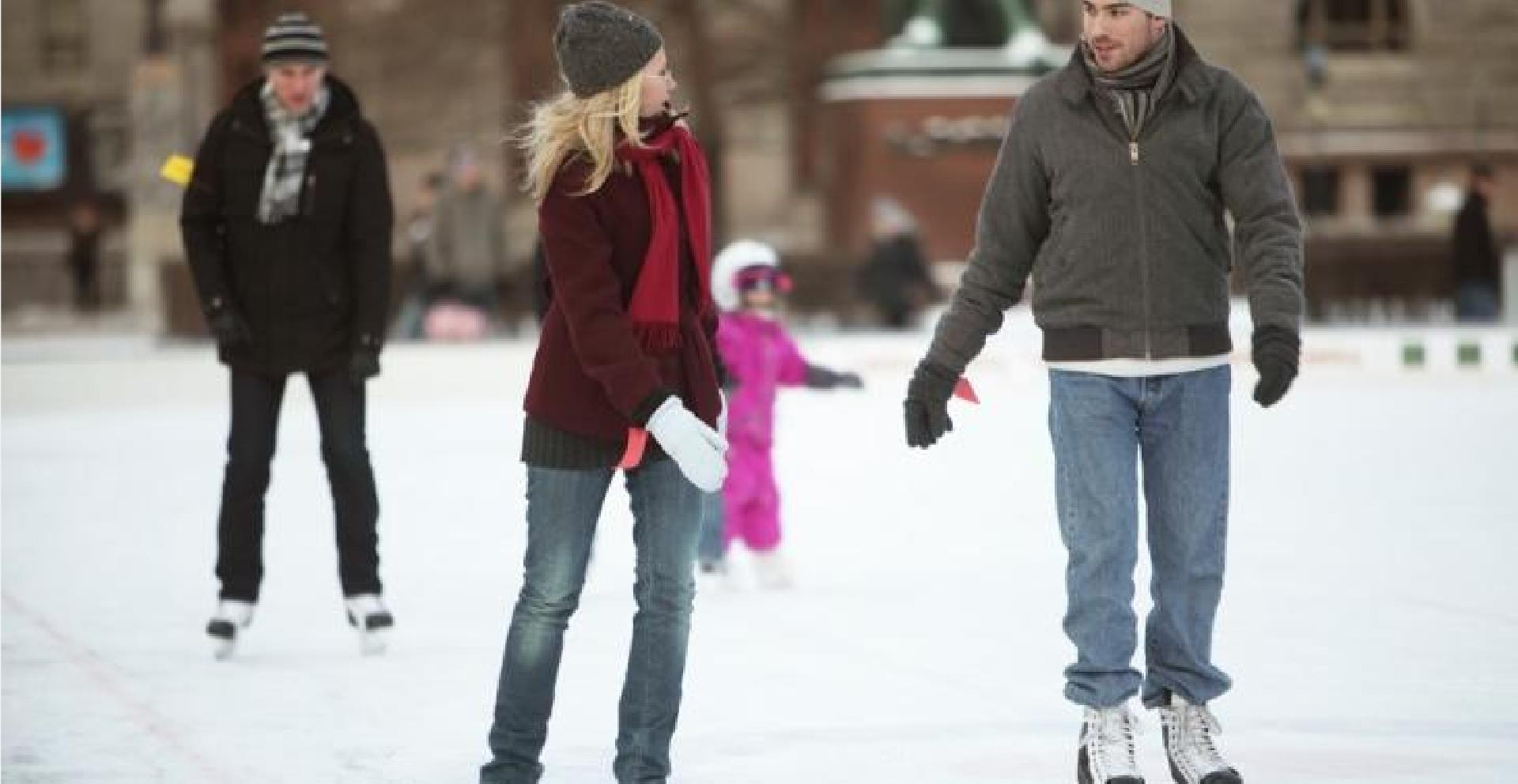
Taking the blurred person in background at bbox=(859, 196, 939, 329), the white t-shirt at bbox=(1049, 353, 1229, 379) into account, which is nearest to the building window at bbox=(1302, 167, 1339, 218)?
the blurred person in background at bbox=(859, 196, 939, 329)

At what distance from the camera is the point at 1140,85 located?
21.0 feet

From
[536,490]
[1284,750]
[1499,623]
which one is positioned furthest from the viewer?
[1499,623]

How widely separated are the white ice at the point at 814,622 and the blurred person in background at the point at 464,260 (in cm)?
648

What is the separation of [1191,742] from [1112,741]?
0.63ft

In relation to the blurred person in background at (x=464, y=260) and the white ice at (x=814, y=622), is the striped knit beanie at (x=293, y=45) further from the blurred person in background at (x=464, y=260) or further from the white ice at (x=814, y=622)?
the blurred person in background at (x=464, y=260)

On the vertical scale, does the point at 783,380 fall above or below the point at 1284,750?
above

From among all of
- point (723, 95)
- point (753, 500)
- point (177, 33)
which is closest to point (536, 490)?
point (753, 500)

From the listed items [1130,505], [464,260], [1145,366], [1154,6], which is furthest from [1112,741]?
[464,260]

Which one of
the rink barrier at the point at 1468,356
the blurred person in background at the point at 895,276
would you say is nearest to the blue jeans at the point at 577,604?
the rink barrier at the point at 1468,356

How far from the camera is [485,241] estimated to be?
79.7 feet

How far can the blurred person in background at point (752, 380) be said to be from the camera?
1069 cm

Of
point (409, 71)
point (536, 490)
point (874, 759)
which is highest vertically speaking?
point (409, 71)

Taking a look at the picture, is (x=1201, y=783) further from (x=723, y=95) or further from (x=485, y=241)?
(x=723, y=95)

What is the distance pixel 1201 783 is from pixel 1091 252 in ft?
3.27
